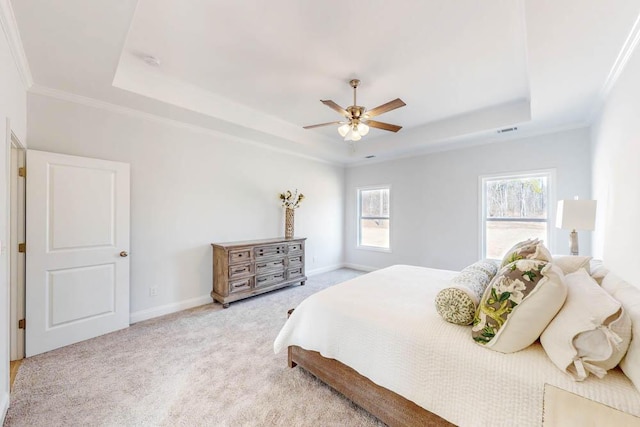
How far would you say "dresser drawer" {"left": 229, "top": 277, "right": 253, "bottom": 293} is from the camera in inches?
144

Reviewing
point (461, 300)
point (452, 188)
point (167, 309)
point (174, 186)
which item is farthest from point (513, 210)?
point (167, 309)

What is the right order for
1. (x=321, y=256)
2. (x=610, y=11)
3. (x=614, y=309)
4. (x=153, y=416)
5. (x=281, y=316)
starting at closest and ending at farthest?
(x=614, y=309)
(x=610, y=11)
(x=153, y=416)
(x=281, y=316)
(x=321, y=256)

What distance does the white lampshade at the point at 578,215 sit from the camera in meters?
2.36

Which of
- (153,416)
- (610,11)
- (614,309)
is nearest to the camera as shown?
(614,309)

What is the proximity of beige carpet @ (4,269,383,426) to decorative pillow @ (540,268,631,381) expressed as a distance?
3.70ft

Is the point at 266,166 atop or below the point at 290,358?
atop

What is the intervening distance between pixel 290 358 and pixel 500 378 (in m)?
1.56

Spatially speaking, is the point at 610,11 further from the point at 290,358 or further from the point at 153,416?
the point at 153,416

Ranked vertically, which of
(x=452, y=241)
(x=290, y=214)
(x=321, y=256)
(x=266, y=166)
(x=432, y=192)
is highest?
(x=266, y=166)

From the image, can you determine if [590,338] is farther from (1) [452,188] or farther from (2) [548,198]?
(1) [452,188]

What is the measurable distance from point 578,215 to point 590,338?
191cm

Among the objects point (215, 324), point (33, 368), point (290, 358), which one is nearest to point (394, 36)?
point (290, 358)

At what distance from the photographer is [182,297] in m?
3.55

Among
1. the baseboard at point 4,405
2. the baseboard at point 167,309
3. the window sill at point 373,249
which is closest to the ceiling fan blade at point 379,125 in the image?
the window sill at point 373,249
